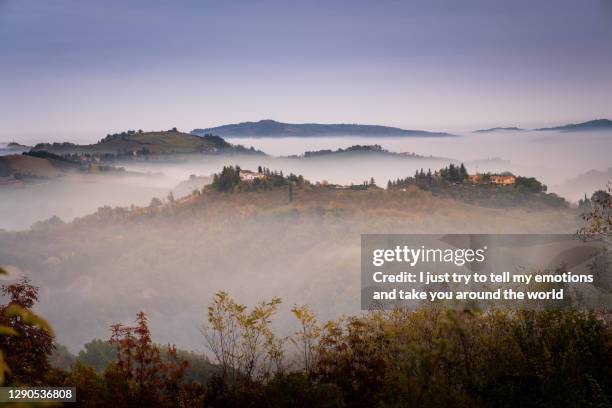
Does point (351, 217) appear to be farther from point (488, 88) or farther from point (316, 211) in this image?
point (488, 88)

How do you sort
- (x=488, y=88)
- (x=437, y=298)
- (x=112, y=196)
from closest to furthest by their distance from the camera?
(x=437, y=298)
(x=488, y=88)
(x=112, y=196)

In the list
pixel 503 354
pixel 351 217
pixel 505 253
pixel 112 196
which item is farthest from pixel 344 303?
pixel 503 354

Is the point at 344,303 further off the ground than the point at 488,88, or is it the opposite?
the point at 488,88

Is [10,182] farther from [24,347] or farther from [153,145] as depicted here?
[24,347]

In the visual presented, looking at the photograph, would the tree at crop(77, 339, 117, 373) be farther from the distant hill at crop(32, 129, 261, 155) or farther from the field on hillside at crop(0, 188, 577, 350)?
the distant hill at crop(32, 129, 261, 155)

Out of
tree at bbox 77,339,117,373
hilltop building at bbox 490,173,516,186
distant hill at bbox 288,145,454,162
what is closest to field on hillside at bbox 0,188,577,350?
hilltop building at bbox 490,173,516,186

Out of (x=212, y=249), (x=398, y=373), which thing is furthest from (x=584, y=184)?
(x=398, y=373)

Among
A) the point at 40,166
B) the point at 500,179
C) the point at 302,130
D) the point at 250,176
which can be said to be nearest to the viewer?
the point at 500,179
